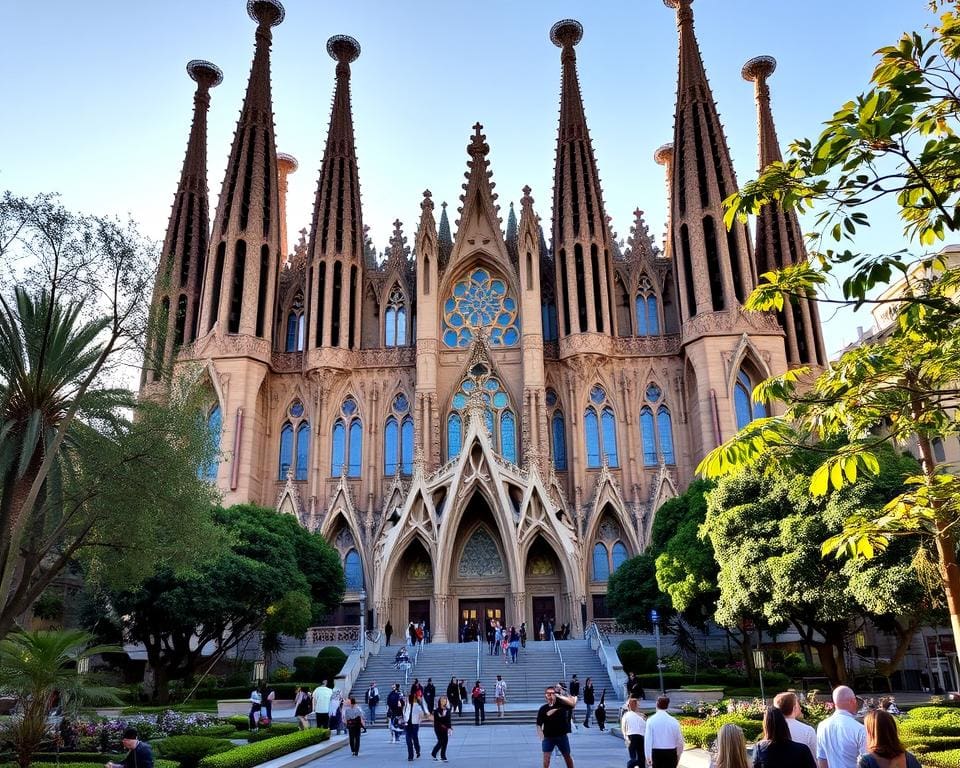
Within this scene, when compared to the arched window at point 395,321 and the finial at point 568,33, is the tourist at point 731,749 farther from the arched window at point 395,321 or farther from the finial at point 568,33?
the finial at point 568,33

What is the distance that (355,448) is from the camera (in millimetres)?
43625

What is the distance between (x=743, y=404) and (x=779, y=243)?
11005mm

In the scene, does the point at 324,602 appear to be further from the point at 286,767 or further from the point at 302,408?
the point at 286,767

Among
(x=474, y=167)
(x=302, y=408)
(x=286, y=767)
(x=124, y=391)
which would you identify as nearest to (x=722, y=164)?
(x=474, y=167)

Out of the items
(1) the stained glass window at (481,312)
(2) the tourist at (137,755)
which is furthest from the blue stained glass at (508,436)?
(2) the tourist at (137,755)

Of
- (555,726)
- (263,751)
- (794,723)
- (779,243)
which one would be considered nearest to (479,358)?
(779,243)

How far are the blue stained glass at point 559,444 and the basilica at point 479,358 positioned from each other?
102mm

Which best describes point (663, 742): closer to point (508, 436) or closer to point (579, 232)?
point (508, 436)

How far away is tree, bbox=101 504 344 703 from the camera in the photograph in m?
28.6

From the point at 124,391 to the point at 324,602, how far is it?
64.2ft

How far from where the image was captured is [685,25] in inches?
1927

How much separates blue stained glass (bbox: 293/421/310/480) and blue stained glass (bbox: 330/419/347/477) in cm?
131

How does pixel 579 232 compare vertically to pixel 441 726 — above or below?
above

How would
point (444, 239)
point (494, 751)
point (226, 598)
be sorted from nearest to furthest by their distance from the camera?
1. point (494, 751)
2. point (226, 598)
3. point (444, 239)
